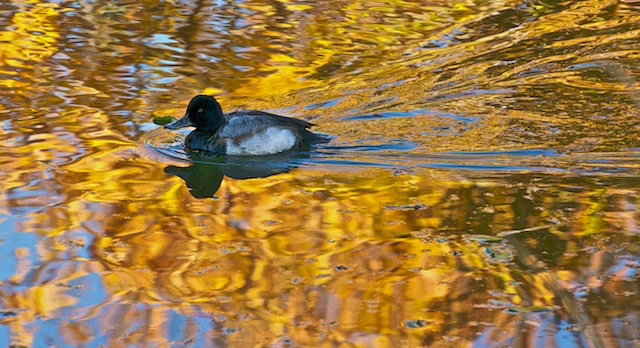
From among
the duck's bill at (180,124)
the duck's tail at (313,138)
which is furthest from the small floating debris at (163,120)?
the duck's tail at (313,138)

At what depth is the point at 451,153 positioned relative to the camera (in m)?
8.84

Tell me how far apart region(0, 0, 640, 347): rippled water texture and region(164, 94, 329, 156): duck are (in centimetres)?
18

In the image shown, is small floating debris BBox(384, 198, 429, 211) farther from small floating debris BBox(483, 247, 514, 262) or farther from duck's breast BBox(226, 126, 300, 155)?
duck's breast BBox(226, 126, 300, 155)

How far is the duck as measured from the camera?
916cm

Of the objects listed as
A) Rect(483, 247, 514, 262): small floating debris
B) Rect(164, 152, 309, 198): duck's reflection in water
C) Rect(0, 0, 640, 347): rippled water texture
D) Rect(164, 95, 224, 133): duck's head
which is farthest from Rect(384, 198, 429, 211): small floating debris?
Rect(164, 95, 224, 133): duck's head

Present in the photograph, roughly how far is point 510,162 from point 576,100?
6.43 ft

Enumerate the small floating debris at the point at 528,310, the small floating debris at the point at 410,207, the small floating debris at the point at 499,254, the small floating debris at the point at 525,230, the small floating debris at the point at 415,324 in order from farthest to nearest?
1. the small floating debris at the point at 410,207
2. the small floating debris at the point at 525,230
3. the small floating debris at the point at 499,254
4. the small floating debris at the point at 528,310
5. the small floating debris at the point at 415,324

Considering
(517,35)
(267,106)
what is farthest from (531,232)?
(517,35)

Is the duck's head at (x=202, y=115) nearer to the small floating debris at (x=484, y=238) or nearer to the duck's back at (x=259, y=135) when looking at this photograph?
the duck's back at (x=259, y=135)

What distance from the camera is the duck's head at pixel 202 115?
30.9 ft

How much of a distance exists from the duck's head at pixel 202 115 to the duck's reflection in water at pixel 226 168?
332mm

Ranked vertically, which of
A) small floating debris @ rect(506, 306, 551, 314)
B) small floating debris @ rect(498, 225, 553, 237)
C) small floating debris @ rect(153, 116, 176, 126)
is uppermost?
small floating debris @ rect(506, 306, 551, 314)

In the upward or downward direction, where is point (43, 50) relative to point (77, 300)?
downward

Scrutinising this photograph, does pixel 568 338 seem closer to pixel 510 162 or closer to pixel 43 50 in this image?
pixel 510 162
